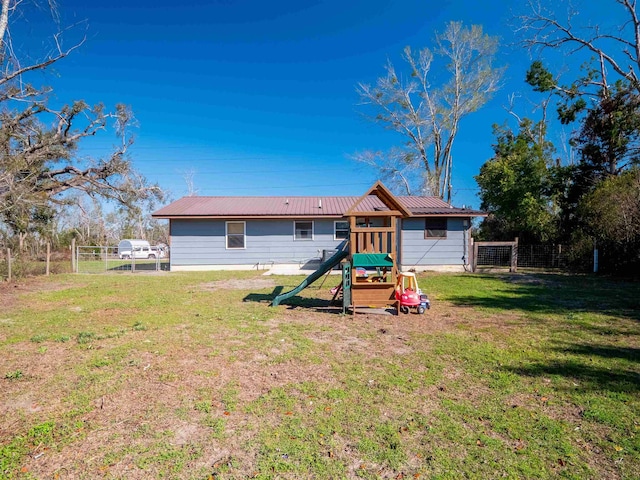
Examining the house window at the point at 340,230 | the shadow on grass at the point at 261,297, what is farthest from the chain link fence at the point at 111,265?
the shadow on grass at the point at 261,297

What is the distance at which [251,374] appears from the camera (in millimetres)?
3867

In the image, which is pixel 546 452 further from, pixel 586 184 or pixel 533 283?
pixel 586 184

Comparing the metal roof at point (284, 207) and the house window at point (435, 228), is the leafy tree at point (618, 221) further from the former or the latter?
the house window at point (435, 228)

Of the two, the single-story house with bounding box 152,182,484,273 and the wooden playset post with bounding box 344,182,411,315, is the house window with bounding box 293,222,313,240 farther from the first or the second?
the wooden playset post with bounding box 344,182,411,315

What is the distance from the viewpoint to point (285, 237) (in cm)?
1587

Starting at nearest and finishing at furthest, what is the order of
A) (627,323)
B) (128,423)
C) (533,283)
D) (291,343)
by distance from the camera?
1. (128,423)
2. (291,343)
3. (627,323)
4. (533,283)

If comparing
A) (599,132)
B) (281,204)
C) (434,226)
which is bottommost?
(434,226)

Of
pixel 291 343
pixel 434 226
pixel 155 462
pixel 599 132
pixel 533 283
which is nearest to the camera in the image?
pixel 155 462

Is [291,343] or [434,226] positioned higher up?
[434,226]

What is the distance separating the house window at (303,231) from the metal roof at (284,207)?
1.87ft

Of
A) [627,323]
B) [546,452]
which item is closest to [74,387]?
[546,452]

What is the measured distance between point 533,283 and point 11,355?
42.7 ft

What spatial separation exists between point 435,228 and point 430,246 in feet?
2.70

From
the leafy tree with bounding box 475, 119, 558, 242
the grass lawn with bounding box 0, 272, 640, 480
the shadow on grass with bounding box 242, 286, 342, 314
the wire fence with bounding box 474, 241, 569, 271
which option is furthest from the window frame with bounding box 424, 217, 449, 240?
the grass lawn with bounding box 0, 272, 640, 480
